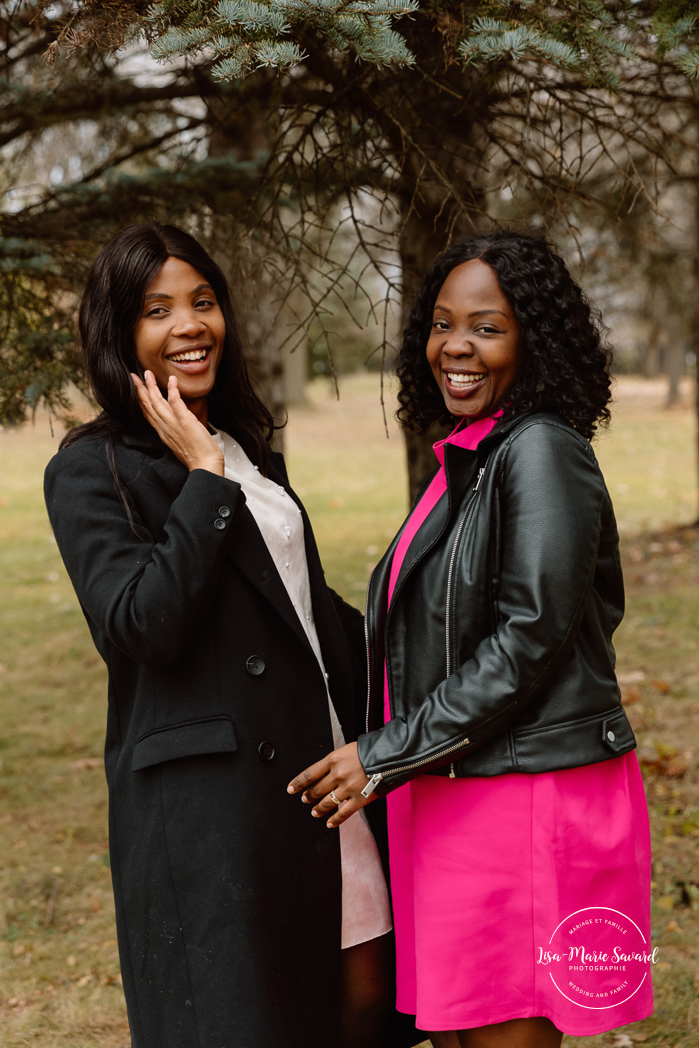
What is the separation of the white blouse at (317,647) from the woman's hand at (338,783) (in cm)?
33

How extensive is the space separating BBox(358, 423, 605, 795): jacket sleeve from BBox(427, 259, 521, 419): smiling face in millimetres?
208

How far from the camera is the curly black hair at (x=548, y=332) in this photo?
1.90 meters

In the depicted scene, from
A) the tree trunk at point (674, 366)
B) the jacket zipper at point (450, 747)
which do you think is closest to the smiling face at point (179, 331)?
the jacket zipper at point (450, 747)

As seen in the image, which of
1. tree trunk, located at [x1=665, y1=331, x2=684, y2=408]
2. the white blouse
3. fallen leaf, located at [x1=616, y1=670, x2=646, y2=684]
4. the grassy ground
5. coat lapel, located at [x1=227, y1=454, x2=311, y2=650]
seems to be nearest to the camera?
coat lapel, located at [x1=227, y1=454, x2=311, y2=650]

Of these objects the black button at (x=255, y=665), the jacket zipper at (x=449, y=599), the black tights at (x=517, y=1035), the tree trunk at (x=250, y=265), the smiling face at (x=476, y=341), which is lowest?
the black tights at (x=517, y=1035)

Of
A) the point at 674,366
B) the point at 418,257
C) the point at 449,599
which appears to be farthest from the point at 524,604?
the point at 674,366

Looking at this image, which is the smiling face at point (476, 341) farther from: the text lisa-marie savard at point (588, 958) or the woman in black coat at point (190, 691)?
the text lisa-marie savard at point (588, 958)

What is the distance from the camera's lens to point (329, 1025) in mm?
2135

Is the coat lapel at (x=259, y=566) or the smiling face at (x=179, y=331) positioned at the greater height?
the smiling face at (x=179, y=331)

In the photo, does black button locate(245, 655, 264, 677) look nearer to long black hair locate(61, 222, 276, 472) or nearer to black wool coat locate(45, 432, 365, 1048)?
black wool coat locate(45, 432, 365, 1048)

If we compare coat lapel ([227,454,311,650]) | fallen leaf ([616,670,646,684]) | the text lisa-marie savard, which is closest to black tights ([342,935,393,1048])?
the text lisa-marie savard

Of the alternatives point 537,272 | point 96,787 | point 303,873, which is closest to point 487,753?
point 303,873

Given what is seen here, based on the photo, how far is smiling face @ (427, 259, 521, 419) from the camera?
1965mm

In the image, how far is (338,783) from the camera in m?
1.87
